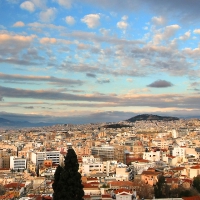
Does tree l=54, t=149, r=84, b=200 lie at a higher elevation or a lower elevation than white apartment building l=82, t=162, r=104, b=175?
higher

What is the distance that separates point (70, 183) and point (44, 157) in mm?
37693

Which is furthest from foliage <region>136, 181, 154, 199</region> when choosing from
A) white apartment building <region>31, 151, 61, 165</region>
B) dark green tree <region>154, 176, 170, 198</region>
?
white apartment building <region>31, 151, 61, 165</region>

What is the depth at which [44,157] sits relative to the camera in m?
54.5

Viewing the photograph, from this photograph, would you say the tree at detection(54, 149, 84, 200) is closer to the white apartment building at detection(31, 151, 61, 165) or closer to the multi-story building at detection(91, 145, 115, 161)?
the white apartment building at detection(31, 151, 61, 165)

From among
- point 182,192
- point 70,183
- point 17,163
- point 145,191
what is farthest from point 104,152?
point 70,183

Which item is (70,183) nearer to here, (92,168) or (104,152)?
(92,168)

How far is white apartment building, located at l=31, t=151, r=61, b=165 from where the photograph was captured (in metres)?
53.7

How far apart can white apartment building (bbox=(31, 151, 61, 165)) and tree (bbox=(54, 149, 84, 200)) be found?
35.8 metres

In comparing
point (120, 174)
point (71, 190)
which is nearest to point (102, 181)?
point (120, 174)

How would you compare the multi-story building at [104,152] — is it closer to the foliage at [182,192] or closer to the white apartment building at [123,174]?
the white apartment building at [123,174]

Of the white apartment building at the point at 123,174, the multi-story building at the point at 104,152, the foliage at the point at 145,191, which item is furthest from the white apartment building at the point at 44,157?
the foliage at the point at 145,191

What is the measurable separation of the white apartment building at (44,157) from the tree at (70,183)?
35776 mm

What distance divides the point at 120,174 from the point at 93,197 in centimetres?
1084

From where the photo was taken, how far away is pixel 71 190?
17406mm
